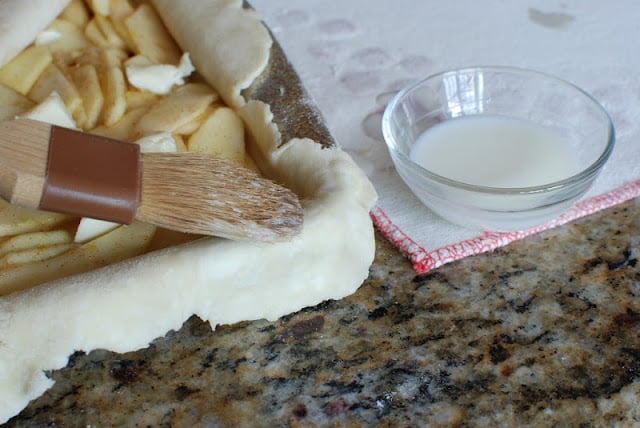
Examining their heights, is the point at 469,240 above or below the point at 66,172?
below

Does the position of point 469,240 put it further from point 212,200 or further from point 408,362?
point 212,200

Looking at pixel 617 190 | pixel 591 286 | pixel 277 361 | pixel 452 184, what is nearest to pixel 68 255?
pixel 277 361

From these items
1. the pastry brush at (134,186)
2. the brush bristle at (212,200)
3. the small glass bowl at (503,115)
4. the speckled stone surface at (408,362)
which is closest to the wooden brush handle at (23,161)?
the pastry brush at (134,186)

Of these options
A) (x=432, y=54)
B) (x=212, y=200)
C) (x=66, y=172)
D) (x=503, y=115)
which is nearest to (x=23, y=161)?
(x=66, y=172)

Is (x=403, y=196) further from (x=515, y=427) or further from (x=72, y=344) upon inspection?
(x=72, y=344)

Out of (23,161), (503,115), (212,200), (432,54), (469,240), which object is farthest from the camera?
(432,54)

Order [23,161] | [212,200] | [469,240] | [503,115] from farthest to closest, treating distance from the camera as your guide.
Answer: [503,115], [469,240], [212,200], [23,161]

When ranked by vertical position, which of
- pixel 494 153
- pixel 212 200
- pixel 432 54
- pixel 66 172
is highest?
pixel 66 172
